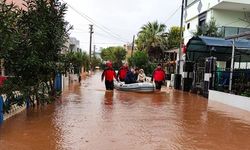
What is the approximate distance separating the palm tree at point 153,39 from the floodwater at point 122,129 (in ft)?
139

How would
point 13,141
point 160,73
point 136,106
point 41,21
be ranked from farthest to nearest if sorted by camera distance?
point 160,73 → point 136,106 → point 41,21 → point 13,141

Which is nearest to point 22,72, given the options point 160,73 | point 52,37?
point 52,37

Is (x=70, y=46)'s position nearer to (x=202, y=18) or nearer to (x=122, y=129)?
(x=202, y=18)

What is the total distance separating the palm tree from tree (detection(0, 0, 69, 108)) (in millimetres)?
42744

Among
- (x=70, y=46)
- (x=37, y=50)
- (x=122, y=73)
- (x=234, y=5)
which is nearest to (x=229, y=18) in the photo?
(x=234, y=5)

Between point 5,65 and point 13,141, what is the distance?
12.0 feet

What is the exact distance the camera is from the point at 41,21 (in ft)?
41.0

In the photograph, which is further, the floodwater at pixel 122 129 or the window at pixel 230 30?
the window at pixel 230 30

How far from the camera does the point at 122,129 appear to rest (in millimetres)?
9906

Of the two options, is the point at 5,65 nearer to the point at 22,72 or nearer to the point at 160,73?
the point at 22,72

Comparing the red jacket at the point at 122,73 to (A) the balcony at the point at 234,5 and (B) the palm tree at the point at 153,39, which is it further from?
(B) the palm tree at the point at 153,39

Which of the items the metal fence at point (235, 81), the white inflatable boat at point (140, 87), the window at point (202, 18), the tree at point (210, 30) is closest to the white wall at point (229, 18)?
the window at point (202, 18)

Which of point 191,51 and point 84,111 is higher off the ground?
point 191,51

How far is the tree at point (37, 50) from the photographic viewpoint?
11.4m
